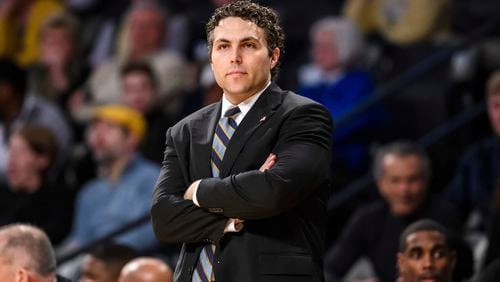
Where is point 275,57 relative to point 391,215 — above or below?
above

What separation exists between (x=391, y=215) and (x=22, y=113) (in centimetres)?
334

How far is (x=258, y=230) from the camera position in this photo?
3789 millimetres

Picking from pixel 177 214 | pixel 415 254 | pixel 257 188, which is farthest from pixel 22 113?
pixel 257 188

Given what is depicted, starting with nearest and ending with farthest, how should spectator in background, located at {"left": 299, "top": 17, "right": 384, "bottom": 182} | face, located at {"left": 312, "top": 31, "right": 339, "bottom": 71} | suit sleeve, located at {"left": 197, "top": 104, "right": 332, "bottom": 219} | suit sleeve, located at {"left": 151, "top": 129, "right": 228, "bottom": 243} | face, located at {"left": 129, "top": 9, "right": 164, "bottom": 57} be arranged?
suit sleeve, located at {"left": 197, "top": 104, "right": 332, "bottom": 219}
suit sleeve, located at {"left": 151, "top": 129, "right": 228, "bottom": 243}
spectator in background, located at {"left": 299, "top": 17, "right": 384, "bottom": 182}
face, located at {"left": 312, "top": 31, "right": 339, "bottom": 71}
face, located at {"left": 129, "top": 9, "right": 164, "bottom": 57}

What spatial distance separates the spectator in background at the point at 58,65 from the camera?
924 cm

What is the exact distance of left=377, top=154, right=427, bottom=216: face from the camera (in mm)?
6391

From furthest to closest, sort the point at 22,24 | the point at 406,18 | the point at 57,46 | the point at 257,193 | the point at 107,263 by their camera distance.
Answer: the point at 22,24
the point at 57,46
the point at 406,18
the point at 107,263
the point at 257,193

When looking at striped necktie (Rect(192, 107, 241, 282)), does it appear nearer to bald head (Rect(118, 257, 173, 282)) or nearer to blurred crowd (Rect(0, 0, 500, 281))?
bald head (Rect(118, 257, 173, 282))

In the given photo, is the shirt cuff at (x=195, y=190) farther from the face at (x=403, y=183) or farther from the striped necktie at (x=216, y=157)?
the face at (x=403, y=183)

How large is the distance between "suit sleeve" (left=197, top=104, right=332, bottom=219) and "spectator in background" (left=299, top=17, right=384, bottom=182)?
369cm

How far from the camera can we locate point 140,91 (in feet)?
27.5

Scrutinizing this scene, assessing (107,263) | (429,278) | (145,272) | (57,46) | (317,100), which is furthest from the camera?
(57,46)

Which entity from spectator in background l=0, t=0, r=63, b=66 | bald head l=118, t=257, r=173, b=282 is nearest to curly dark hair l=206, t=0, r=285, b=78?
bald head l=118, t=257, r=173, b=282

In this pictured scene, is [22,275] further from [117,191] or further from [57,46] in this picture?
[57,46]
